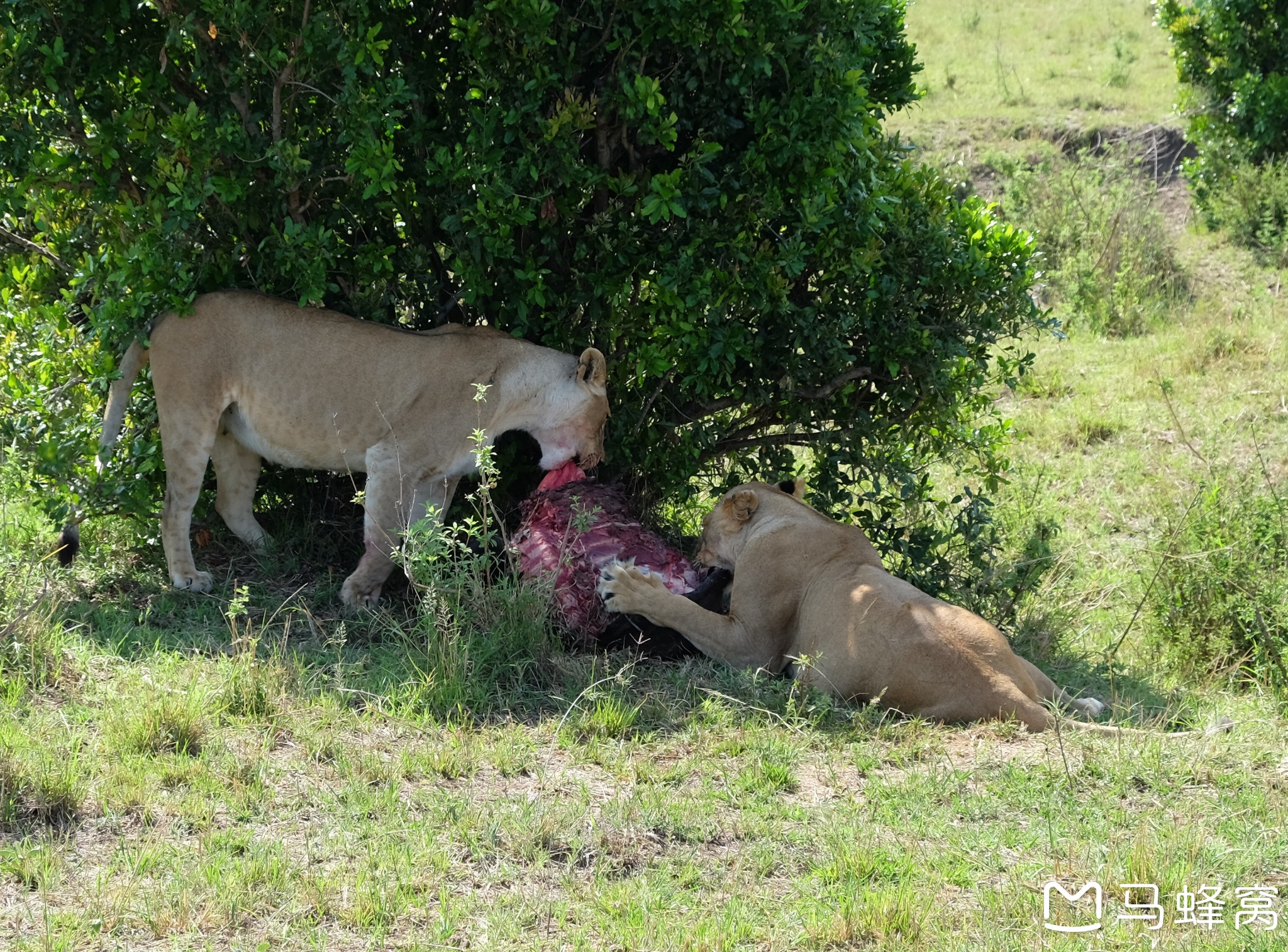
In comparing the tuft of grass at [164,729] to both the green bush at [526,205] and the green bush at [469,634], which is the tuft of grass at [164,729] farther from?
A: the green bush at [526,205]

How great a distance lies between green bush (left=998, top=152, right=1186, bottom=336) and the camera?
40.4ft

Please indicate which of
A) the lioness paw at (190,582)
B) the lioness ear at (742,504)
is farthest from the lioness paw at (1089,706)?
the lioness paw at (190,582)

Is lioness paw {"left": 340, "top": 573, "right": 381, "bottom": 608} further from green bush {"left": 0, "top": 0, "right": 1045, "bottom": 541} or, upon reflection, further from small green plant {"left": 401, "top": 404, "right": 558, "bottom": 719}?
green bush {"left": 0, "top": 0, "right": 1045, "bottom": 541}

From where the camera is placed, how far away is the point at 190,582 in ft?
20.9

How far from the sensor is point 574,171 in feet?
19.8

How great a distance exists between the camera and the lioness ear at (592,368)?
6418mm

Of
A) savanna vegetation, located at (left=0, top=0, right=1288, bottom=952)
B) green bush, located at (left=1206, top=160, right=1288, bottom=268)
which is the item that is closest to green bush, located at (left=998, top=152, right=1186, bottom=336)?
green bush, located at (left=1206, top=160, right=1288, bottom=268)

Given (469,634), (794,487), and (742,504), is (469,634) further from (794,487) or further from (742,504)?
(794,487)

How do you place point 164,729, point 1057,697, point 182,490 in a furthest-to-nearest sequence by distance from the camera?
point 182,490 < point 1057,697 < point 164,729

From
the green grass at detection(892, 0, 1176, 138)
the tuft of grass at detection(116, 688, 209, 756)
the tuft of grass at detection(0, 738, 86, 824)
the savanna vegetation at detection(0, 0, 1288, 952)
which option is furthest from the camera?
the green grass at detection(892, 0, 1176, 138)

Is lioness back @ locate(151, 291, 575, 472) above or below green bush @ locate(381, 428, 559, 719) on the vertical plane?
above

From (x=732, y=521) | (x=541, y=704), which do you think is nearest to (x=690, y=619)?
(x=732, y=521)

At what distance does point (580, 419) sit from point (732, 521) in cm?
→ 88

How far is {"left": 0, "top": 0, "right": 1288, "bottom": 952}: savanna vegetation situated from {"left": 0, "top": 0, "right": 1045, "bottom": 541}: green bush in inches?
1.6
